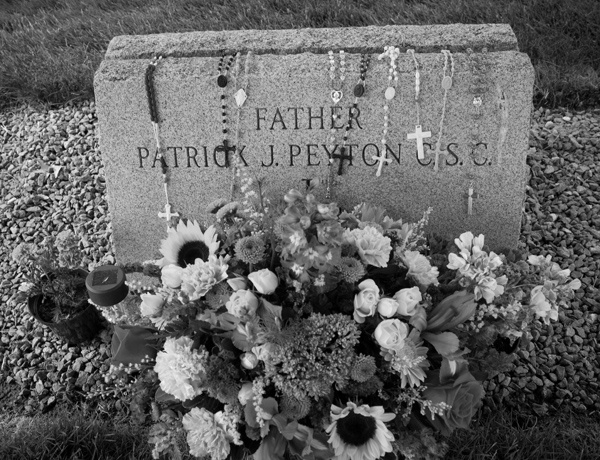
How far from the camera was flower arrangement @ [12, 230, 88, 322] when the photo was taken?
3395mm

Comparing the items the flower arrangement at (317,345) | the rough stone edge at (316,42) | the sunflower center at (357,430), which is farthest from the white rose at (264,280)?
the rough stone edge at (316,42)

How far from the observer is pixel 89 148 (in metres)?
4.80

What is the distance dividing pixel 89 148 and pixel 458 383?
3.38 meters

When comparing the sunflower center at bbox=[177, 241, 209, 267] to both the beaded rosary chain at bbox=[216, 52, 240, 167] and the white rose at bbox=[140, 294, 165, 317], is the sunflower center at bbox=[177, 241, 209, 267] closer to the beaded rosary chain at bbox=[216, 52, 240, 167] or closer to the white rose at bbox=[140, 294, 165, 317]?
the white rose at bbox=[140, 294, 165, 317]

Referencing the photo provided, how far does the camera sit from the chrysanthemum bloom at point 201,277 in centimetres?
243

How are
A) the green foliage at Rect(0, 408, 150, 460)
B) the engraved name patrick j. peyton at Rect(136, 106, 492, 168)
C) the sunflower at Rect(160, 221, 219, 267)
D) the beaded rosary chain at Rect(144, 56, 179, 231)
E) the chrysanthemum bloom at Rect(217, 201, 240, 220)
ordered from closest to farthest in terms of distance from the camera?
the sunflower at Rect(160, 221, 219, 267) → the chrysanthemum bloom at Rect(217, 201, 240, 220) → the green foliage at Rect(0, 408, 150, 460) → the beaded rosary chain at Rect(144, 56, 179, 231) → the engraved name patrick j. peyton at Rect(136, 106, 492, 168)

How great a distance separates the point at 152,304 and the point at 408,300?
3.09 feet

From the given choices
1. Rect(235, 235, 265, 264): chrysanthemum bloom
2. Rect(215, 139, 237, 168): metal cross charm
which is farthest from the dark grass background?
Rect(235, 235, 265, 264): chrysanthemum bloom

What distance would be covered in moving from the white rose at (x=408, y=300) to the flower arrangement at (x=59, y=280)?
1815 mm

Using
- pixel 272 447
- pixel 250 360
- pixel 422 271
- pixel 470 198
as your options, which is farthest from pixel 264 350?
pixel 470 198

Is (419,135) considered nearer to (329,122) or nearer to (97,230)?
(329,122)

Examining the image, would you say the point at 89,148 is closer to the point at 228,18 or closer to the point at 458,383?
the point at 228,18

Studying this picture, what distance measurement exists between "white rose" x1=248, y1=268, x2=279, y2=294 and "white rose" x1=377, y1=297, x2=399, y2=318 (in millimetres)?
378

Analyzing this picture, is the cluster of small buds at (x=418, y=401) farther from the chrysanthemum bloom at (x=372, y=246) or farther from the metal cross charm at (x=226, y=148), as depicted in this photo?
the metal cross charm at (x=226, y=148)
